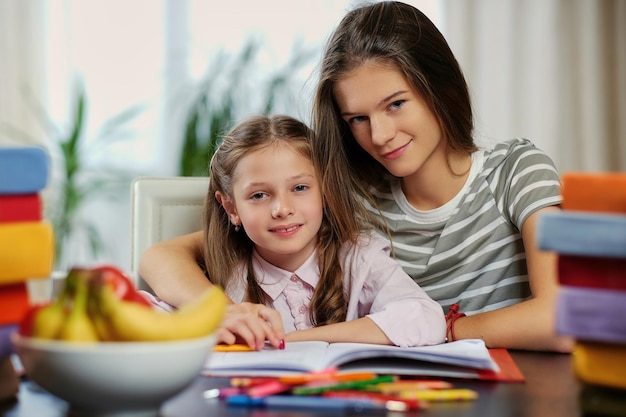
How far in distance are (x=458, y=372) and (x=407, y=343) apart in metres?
0.35

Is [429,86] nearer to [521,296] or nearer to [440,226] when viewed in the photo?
[440,226]

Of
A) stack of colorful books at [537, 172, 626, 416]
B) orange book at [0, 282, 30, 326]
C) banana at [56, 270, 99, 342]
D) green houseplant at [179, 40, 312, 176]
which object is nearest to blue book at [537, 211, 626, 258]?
stack of colorful books at [537, 172, 626, 416]

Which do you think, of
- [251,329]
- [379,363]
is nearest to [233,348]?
[251,329]

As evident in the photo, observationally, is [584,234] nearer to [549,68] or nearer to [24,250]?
[24,250]

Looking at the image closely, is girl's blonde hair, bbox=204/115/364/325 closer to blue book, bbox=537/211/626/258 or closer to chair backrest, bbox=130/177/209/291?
chair backrest, bbox=130/177/209/291

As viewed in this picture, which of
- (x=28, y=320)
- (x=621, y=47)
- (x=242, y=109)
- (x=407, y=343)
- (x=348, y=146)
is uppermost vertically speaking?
(x=621, y=47)

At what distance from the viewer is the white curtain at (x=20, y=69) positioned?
3920mm

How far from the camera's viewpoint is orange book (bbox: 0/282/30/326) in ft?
2.76

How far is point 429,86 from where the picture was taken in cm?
166

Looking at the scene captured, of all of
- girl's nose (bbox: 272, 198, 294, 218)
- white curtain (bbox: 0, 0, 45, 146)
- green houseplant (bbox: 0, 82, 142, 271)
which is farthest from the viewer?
white curtain (bbox: 0, 0, 45, 146)

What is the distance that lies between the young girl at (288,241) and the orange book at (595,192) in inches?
28.9

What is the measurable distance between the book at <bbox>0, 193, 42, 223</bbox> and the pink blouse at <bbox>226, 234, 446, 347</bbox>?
69cm

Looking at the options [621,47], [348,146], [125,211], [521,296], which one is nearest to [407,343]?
[521,296]

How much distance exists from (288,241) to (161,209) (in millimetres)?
431
